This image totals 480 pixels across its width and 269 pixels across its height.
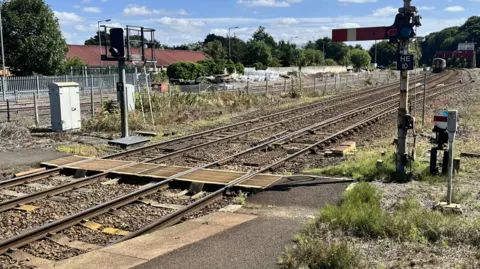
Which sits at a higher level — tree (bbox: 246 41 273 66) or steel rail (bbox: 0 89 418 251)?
tree (bbox: 246 41 273 66)

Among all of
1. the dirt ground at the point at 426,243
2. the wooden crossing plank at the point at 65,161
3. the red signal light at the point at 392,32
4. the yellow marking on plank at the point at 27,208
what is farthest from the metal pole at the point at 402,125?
the wooden crossing plank at the point at 65,161

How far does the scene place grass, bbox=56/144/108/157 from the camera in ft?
41.2

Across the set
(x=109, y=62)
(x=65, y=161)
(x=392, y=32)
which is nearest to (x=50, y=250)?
(x=65, y=161)

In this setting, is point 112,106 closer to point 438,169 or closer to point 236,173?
point 236,173

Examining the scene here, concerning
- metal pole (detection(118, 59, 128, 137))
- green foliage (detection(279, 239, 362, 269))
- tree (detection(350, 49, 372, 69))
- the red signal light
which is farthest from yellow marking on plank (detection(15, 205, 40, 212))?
tree (detection(350, 49, 372, 69))

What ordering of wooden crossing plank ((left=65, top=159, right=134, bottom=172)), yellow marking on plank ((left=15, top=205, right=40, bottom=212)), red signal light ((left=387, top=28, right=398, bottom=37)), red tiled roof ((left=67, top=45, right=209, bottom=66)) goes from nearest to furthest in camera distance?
1. yellow marking on plank ((left=15, top=205, right=40, bottom=212))
2. red signal light ((left=387, top=28, right=398, bottom=37))
3. wooden crossing plank ((left=65, top=159, right=134, bottom=172))
4. red tiled roof ((left=67, top=45, right=209, bottom=66))

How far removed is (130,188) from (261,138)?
670 centimetres

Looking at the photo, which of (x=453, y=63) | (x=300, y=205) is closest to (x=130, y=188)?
(x=300, y=205)

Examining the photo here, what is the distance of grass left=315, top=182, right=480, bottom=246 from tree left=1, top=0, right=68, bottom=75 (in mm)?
39554

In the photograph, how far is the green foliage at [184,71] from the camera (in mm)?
50500

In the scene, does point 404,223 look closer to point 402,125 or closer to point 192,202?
point 402,125

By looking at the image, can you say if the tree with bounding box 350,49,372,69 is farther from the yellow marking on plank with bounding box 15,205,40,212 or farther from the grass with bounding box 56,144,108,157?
the yellow marking on plank with bounding box 15,205,40,212

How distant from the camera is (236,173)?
9727 mm

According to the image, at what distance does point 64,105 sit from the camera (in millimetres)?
15750
